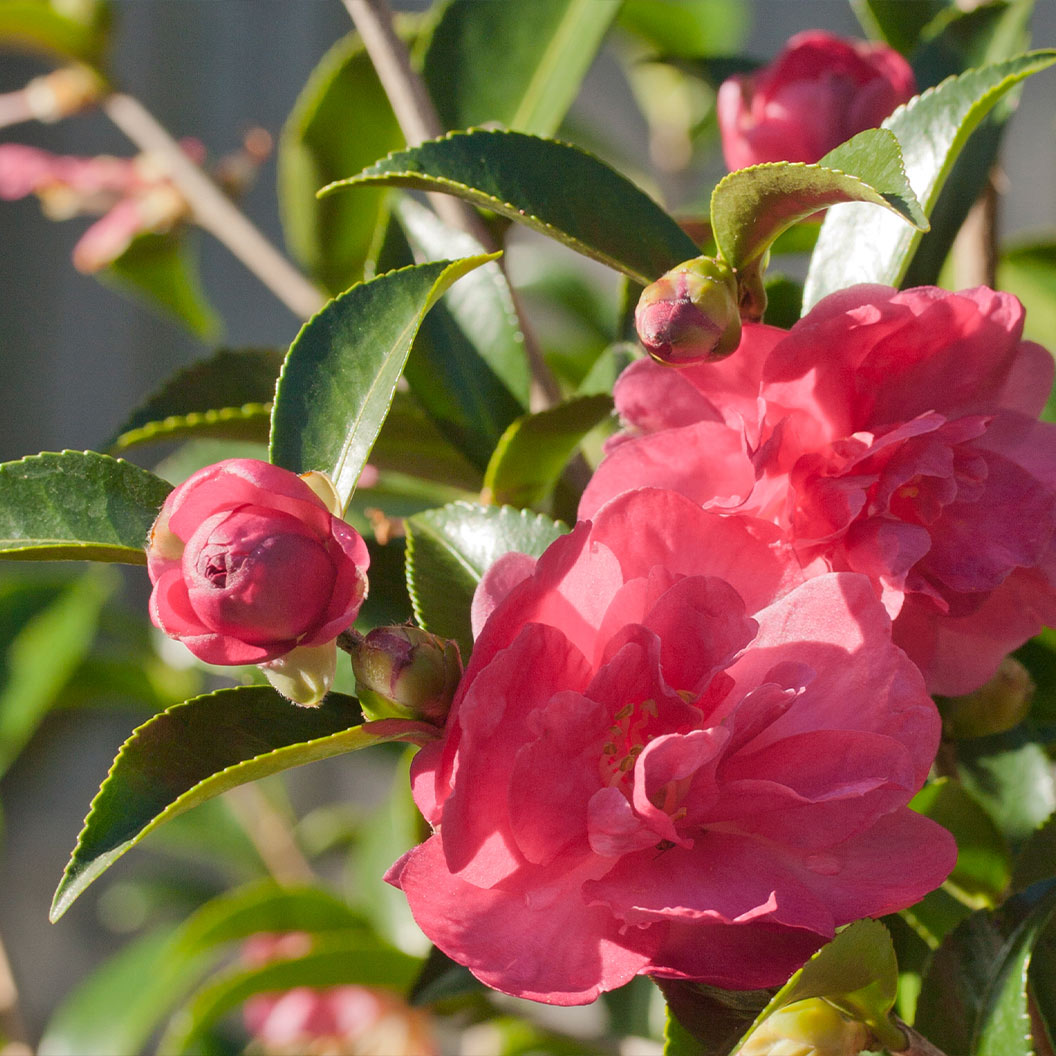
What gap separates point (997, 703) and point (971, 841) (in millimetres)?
75

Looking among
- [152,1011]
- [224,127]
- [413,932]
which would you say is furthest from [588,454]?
[224,127]

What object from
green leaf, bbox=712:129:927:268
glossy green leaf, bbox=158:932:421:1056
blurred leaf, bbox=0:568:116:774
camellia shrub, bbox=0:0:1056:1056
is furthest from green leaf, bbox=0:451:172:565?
blurred leaf, bbox=0:568:116:774

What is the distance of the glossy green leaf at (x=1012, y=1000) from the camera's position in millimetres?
387

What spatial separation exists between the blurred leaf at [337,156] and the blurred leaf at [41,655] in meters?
0.55

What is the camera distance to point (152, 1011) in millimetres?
1122

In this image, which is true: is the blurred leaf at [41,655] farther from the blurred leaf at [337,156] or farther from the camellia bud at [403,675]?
the camellia bud at [403,675]

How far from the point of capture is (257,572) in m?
0.30

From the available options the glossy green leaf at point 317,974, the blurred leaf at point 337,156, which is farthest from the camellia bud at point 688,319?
the glossy green leaf at point 317,974

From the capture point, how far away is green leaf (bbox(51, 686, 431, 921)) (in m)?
0.33

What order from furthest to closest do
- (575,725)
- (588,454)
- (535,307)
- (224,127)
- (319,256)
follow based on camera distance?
(224,127)
(535,307)
(319,256)
(588,454)
(575,725)

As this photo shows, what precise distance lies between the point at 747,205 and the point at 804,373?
0.06 m

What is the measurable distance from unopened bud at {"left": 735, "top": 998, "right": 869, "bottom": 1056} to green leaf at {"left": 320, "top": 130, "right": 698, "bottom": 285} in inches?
10.8

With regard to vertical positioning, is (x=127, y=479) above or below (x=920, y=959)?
above

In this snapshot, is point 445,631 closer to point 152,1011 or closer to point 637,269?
point 637,269
